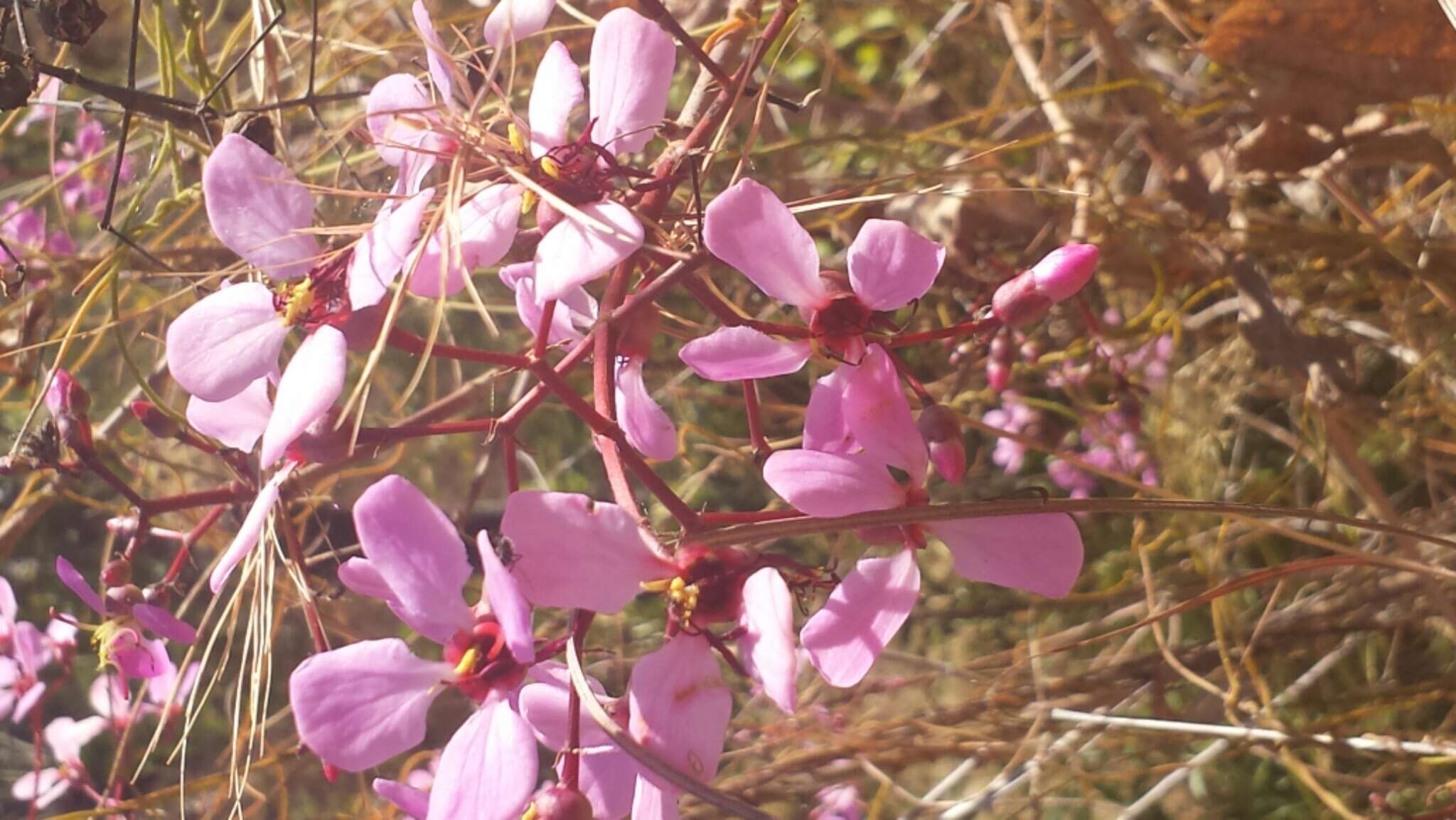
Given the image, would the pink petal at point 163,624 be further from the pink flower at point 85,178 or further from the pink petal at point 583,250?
the pink flower at point 85,178

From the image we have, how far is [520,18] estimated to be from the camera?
375mm

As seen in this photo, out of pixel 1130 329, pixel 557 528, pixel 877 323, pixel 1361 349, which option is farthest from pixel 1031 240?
pixel 557 528

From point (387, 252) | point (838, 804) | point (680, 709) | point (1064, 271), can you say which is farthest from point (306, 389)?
point (838, 804)

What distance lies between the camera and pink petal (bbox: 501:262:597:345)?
1.25 feet

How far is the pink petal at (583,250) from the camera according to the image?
0.30 metres

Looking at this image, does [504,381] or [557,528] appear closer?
[557,528]

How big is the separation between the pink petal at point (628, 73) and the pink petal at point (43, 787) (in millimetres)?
678

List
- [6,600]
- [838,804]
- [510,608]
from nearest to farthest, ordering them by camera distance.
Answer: [510,608] < [6,600] < [838,804]

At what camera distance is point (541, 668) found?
1.22ft

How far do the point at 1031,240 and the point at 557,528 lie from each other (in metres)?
0.62

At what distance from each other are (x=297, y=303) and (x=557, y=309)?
3.5 inches

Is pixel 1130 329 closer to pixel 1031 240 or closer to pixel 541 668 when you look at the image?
pixel 1031 240

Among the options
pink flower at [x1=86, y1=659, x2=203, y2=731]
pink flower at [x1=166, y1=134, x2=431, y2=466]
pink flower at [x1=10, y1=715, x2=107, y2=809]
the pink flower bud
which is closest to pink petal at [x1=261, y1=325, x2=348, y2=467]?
pink flower at [x1=166, y1=134, x2=431, y2=466]

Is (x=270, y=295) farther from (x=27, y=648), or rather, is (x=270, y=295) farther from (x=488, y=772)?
(x=27, y=648)
